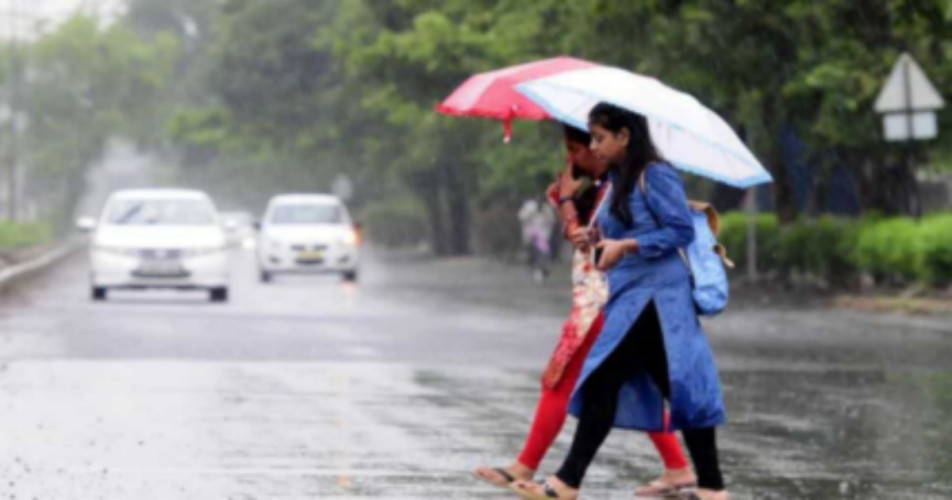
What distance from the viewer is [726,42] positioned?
29938 millimetres

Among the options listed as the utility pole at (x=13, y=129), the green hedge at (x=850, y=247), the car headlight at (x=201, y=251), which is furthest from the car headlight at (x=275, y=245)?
the utility pole at (x=13, y=129)

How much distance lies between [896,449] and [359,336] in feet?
33.7

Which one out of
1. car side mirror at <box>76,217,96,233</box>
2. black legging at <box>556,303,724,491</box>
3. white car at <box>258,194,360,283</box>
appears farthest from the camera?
white car at <box>258,194,360,283</box>

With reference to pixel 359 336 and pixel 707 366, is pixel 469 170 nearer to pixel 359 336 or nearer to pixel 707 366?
pixel 359 336

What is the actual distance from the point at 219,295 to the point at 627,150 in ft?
Result: 69.4

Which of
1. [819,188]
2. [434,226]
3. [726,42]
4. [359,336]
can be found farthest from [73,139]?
[359,336]

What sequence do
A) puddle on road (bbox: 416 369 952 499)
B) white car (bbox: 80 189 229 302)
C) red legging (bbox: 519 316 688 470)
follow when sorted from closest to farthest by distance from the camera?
red legging (bbox: 519 316 688 470) < puddle on road (bbox: 416 369 952 499) < white car (bbox: 80 189 229 302)

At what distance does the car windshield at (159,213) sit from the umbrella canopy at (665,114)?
66.8ft

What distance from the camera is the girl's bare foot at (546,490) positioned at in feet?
29.5

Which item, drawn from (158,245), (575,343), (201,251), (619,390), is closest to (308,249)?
(201,251)

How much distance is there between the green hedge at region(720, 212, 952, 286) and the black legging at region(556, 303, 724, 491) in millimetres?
17516

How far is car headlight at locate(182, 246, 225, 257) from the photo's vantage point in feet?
94.5

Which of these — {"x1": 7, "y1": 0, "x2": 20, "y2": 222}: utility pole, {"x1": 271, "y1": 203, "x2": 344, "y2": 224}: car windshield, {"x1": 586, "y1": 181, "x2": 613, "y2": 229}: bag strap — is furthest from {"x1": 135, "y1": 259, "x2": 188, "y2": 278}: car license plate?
{"x1": 7, "y1": 0, "x2": 20, "y2": 222}: utility pole

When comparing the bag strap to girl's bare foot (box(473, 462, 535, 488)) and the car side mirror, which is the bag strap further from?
the car side mirror
